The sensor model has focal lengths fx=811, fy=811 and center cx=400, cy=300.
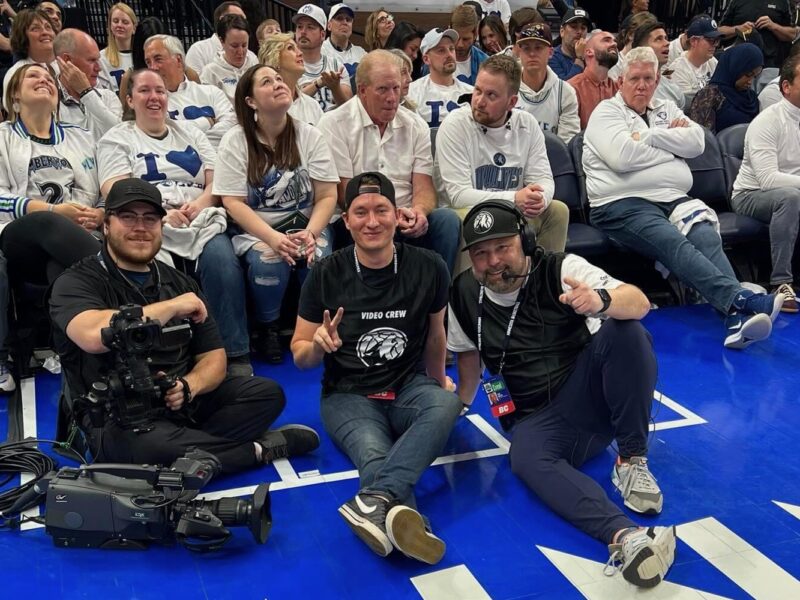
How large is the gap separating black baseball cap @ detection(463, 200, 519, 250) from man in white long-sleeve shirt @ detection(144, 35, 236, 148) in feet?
9.04

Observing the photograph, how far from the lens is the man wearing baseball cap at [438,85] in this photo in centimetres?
595

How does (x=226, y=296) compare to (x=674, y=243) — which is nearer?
(x=226, y=296)

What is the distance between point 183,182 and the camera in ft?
15.3

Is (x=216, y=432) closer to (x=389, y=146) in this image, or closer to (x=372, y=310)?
(x=372, y=310)

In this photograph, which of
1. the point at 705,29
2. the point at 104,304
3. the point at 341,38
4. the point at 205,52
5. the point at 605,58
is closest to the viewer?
the point at 104,304

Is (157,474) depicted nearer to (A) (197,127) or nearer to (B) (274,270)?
(B) (274,270)

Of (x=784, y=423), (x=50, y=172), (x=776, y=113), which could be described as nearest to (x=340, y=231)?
(x=50, y=172)

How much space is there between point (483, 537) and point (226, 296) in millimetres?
2036

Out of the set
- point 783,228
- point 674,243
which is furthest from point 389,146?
point 783,228

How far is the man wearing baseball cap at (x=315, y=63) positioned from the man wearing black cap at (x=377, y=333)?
2.88 m

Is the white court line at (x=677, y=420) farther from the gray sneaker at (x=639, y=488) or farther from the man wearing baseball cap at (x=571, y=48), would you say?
the man wearing baseball cap at (x=571, y=48)

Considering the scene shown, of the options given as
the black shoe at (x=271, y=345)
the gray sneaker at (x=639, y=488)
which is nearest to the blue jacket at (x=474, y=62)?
the black shoe at (x=271, y=345)

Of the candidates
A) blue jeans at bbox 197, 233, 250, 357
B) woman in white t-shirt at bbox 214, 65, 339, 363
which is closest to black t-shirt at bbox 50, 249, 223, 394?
blue jeans at bbox 197, 233, 250, 357

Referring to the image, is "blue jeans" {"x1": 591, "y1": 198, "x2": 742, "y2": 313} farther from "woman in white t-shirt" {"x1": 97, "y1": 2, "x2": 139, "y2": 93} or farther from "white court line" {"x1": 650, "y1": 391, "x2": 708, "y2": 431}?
"woman in white t-shirt" {"x1": 97, "y1": 2, "x2": 139, "y2": 93}
